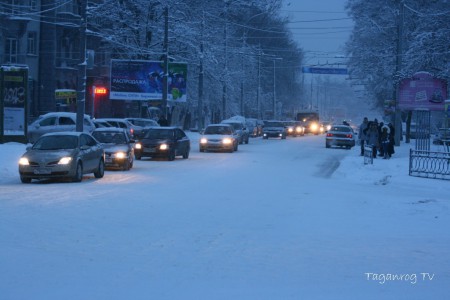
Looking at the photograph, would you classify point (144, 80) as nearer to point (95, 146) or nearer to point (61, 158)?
point (95, 146)

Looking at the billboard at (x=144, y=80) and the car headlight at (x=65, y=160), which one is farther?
the billboard at (x=144, y=80)

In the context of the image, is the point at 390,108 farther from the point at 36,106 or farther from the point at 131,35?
the point at 36,106

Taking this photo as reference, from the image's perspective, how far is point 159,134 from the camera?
34.0 m

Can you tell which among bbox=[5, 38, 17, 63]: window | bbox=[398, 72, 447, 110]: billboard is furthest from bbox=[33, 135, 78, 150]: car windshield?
bbox=[5, 38, 17, 63]: window

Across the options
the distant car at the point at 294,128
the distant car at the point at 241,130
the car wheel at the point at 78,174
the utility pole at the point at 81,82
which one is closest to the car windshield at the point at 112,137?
the utility pole at the point at 81,82

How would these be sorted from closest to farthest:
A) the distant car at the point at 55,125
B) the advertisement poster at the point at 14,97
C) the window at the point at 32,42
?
the advertisement poster at the point at 14,97, the distant car at the point at 55,125, the window at the point at 32,42

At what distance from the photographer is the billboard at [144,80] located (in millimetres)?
54438

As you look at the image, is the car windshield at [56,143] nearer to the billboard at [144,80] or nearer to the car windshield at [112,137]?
the car windshield at [112,137]

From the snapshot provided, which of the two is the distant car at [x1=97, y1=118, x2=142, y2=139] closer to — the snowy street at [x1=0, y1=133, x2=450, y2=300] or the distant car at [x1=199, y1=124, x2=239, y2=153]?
the distant car at [x1=199, y1=124, x2=239, y2=153]

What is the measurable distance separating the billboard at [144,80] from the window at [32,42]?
722 cm

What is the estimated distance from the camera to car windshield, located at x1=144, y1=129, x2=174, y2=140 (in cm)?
3372

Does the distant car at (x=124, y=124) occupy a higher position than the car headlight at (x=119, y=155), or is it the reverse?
the distant car at (x=124, y=124)

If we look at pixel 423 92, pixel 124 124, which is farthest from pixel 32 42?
pixel 423 92

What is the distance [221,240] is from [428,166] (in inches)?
625
